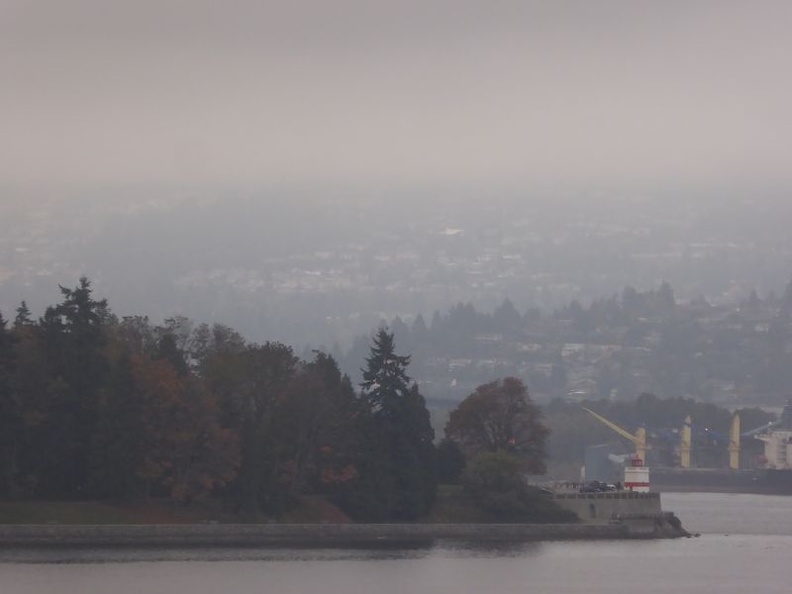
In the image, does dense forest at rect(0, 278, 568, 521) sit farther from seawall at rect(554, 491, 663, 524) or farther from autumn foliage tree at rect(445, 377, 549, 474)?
seawall at rect(554, 491, 663, 524)

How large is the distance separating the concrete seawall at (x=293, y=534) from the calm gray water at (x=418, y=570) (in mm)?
2091

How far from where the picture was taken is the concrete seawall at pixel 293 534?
8488 cm

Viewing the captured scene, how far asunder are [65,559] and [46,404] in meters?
14.7

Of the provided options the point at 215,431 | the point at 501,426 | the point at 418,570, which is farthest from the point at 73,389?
the point at 501,426

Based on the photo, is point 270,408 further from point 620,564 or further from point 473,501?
point 620,564

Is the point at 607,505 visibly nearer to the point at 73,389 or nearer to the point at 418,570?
the point at 418,570

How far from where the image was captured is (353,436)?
98.6m

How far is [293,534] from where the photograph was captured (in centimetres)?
9150

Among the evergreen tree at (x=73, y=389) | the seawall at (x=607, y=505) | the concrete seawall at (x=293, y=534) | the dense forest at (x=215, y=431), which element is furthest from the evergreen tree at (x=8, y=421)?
the seawall at (x=607, y=505)

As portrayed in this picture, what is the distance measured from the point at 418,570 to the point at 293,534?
37.9 feet

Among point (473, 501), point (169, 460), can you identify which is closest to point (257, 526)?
point (169, 460)

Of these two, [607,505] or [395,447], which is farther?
[607,505]

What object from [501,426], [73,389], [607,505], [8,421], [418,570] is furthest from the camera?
[501,426]

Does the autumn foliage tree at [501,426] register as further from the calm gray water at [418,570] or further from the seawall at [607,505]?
the calm gray water at [418,570]
